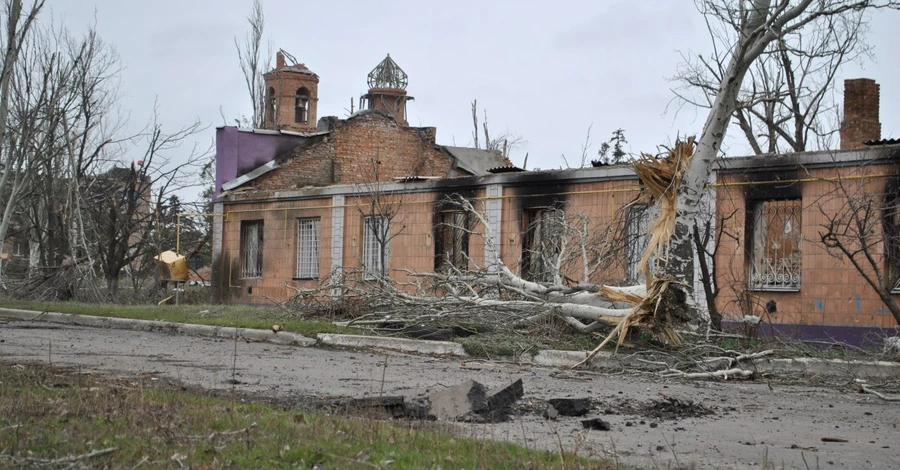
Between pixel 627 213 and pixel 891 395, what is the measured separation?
28.0 feet

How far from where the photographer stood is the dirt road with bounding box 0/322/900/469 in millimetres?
6453

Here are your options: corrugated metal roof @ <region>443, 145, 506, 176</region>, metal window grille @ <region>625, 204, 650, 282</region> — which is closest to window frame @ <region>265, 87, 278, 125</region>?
corrugated metal roof @ <region>443, 145, 506, 176</region>

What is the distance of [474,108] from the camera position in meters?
60.8

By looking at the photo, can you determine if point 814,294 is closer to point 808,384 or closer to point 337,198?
point 808,384

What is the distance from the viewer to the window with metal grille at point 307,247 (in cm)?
2700

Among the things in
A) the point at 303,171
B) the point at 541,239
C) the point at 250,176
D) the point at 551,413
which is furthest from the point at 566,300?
the point at 303,171

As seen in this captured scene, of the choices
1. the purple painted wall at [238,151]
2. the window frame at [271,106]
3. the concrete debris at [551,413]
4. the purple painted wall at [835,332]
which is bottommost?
the concrete debris at [551,413]

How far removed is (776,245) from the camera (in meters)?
18.8

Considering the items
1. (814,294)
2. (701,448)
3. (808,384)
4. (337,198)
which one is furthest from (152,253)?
(701,448)

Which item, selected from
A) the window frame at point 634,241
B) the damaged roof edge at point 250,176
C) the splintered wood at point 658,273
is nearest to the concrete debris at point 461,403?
the splintered wood at point 658,273

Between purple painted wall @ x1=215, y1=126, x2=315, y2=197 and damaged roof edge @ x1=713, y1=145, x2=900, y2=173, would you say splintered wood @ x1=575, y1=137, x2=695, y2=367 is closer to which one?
damaged roof edge @ x1=713, y1=145, x2=900, y2=173

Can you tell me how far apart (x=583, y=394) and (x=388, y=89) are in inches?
1791

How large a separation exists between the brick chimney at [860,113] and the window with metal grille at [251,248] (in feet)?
52.3

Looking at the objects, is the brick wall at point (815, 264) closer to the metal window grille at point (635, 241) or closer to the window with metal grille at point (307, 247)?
the metal window grille at point (635, 241)
